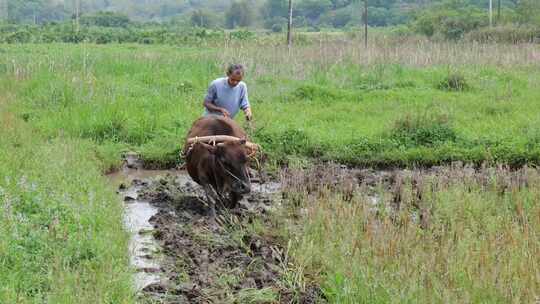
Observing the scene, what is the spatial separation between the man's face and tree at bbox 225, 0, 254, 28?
47.7 m

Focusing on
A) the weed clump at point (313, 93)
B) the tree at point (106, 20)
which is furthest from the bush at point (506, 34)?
the tree at point (106, 20)

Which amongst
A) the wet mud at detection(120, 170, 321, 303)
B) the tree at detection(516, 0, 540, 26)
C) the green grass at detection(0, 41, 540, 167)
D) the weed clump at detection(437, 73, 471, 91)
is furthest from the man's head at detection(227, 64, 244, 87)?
the tree at detection(516, 0, 540, 26)

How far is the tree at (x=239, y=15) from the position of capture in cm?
5646

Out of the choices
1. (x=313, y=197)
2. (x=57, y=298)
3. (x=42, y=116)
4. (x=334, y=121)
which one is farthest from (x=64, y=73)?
(x=57, y=298)

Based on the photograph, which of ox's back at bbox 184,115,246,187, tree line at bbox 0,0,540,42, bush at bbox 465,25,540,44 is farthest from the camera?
tree line at bbox 0,0,540,42

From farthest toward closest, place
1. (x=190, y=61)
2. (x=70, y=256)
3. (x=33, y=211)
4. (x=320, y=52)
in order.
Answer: (x=320, y=52)
(x=190, y=61)
(x=33, y=211)
(x=70, y=256)

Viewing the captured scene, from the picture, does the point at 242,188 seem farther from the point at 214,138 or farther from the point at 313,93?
the point at 313,93

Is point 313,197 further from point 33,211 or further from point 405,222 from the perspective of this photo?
point 33,211

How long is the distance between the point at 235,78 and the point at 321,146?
288cm

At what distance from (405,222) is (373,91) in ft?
28.1

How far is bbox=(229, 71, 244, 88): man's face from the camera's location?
8.73 metres

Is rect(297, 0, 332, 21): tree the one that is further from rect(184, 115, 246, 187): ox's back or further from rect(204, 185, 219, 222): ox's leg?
rect(204, 185, 219, 222): ox's leg

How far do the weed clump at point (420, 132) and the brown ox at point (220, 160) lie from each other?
12.4ft

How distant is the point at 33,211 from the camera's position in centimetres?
655
